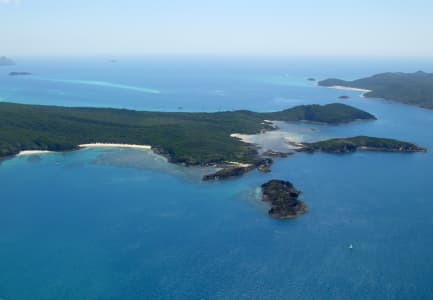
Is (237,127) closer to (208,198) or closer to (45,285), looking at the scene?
(208,198)

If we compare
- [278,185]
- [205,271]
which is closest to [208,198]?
[278,185]

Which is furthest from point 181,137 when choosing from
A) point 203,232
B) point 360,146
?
point 203,232

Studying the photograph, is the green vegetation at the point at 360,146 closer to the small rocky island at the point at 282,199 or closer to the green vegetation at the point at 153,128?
the green vegetation at the point at 153,128

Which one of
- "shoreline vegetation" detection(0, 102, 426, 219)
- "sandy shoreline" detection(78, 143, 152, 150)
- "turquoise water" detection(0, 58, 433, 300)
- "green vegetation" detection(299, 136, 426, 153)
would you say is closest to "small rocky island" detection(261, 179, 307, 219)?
"shoreline vegetation" detection(0, 102, 426, 219)

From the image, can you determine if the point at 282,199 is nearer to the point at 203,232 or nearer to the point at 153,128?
the point at 203,232

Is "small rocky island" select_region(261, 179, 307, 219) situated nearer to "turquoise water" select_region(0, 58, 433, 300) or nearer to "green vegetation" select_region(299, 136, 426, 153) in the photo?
"turquoise water" select_region(0, 58, 433, 300)

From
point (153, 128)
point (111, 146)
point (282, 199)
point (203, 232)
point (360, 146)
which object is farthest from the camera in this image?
point (153, 128)

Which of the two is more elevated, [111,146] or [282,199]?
[282,199]
